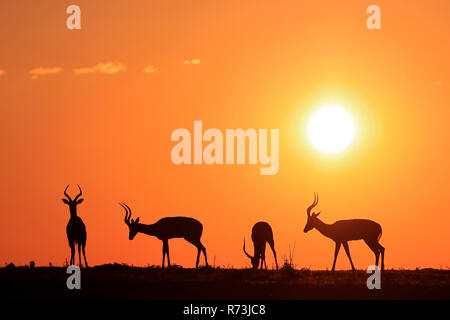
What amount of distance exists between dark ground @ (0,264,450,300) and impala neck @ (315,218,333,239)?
2.95m

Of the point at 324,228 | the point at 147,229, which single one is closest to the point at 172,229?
the point at 147,229

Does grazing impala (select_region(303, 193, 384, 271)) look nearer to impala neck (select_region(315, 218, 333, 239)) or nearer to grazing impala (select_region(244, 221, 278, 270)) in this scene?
impala neck (select_region(315, 218, 333, 239))

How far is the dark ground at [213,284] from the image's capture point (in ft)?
102

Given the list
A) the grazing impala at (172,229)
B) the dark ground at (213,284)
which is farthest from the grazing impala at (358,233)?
the grazing impala at (172,229)

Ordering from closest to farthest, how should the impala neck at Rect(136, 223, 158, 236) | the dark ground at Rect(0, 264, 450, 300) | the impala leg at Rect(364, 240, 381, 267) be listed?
the dark ground at Rect(0, 264, 450, 300)
the impala leg at Rect(364, 240, 381, 267)
the impala neck at Rect(136, 223, 158, 236)

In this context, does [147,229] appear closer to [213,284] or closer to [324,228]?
[324,228]

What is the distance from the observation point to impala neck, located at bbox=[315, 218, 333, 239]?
40.7 meters

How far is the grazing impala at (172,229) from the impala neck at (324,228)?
474 cm

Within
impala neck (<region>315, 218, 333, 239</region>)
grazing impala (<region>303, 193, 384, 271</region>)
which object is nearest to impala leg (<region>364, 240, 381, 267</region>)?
grazing impala (<region>303, 193, 384, 271</region>)
